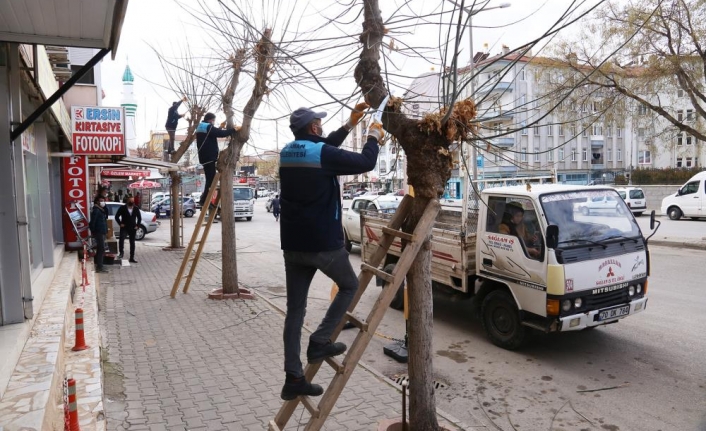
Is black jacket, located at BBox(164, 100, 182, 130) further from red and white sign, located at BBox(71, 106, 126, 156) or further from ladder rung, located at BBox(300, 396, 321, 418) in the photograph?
ladder rung, located at BBox(300, 396, 321, 418)

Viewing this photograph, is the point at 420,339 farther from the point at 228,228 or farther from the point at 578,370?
the point at 228,228

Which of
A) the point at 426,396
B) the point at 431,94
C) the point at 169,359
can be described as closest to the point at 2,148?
the point at 169,359

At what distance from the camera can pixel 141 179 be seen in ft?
128

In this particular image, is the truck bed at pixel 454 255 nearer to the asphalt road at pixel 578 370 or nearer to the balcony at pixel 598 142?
the asphalt road at pixel 578 370

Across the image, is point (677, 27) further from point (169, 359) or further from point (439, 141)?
point (169, 359)

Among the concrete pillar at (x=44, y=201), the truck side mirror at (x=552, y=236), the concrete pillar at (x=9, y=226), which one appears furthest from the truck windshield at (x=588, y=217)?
the concrete pillar at (x=44, y=201)

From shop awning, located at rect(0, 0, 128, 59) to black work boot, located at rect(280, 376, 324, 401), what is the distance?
10.4ft

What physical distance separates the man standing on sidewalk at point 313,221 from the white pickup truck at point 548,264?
134 inches

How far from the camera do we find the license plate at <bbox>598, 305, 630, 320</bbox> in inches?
239

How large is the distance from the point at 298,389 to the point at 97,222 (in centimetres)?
1054

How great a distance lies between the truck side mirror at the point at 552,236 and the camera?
591 centimetres

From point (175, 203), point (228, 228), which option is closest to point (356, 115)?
point (228, 228)

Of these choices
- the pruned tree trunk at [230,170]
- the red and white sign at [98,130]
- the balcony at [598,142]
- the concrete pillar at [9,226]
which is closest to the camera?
the concrete pillar at [9,226]

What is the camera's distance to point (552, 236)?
5.95 meters
